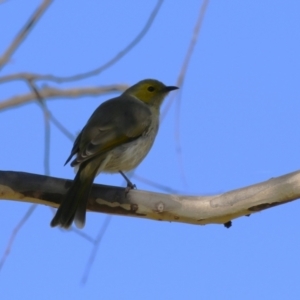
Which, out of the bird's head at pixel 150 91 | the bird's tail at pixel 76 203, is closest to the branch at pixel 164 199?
the bird's tail at pixel 76 203

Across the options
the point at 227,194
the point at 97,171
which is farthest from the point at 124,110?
the point at 227,194

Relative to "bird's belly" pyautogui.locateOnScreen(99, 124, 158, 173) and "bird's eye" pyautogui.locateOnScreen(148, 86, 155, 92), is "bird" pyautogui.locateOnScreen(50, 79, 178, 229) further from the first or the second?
"bird's eye" pyautogui.locateOnScreen(148, 86, 155, 92)

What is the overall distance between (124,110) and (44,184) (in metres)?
1.61

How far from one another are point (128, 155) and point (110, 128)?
9.1 inches

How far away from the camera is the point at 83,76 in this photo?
181 inches

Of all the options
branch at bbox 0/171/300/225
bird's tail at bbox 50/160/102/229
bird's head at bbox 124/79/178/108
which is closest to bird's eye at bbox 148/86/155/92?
bird's head at bbox 124/79/178/108

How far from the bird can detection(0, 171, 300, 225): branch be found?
3.7 inches

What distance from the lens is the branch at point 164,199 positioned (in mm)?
3561

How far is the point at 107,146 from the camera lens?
4863 mm

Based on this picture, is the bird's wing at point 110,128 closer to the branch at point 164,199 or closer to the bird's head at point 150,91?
the bird's head at point 150,91

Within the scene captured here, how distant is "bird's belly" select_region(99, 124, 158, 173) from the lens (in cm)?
498

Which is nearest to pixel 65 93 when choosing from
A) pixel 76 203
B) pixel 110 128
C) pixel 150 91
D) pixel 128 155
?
pixel 150 91

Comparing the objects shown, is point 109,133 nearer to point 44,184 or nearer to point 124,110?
point 124,110

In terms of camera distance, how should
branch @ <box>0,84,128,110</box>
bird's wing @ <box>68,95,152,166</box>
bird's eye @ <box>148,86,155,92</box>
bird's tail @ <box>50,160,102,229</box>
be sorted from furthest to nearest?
1. bird's eye @ <box>148,86,155,92</box>
2. branch @ <box>0,84,128,110</box>
3. bird's wing @ <box>68,95,152,166</box>
4. bird's tail @ <box>50,160,102,229</box>
